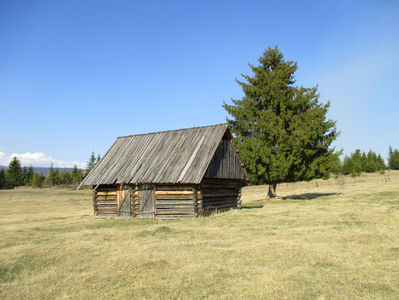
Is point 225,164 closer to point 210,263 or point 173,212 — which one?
point 173,212

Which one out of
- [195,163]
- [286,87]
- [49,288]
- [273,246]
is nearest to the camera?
[49,288]

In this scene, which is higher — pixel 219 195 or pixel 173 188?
pixel 173 188

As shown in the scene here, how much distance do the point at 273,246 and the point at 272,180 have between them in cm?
2146

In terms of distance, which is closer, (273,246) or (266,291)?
(266,291)

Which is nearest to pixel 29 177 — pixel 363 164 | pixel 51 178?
pixel 51 178

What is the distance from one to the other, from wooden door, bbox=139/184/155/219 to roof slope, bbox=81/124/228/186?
0.83 metres

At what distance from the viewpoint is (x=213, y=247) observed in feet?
35.2

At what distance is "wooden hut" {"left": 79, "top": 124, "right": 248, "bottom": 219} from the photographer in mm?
20547

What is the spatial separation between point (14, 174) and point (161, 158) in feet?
241

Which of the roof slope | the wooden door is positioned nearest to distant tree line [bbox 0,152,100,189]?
the roof slope

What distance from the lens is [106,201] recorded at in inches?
934

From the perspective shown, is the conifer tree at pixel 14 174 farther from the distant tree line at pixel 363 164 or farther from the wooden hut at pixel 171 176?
the distant tree line at pixel 363 164

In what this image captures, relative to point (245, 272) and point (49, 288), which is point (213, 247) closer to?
point (245, 272)

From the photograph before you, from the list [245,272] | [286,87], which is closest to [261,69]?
[286,87]
